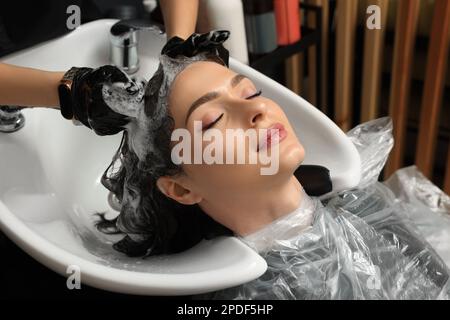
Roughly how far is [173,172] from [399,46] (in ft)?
2.99

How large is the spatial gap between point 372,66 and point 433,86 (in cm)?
18

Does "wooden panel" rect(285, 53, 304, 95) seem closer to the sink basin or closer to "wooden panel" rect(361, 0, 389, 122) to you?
"wooden panel" rect(361, 0, 389, 122)

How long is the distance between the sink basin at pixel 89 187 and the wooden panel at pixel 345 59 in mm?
549

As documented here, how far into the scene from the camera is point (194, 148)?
2.94 ft

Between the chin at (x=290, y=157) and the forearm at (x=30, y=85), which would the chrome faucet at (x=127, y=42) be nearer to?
the forearm at (x=30, y=85)

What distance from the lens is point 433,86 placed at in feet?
5.17

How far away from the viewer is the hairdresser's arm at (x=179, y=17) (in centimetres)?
115

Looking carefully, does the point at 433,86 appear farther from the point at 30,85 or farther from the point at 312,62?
the point at 30,85

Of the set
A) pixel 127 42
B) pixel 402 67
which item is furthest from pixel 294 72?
pixel 127 42

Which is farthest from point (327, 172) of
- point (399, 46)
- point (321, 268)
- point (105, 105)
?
point (399, 46)

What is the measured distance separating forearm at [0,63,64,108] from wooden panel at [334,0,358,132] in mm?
965

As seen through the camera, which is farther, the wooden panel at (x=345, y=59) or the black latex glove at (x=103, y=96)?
the wooden panel at (x=345, y=59)

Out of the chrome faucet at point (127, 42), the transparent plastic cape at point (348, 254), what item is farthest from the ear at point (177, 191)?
the chrome faucet at point (127, 42)

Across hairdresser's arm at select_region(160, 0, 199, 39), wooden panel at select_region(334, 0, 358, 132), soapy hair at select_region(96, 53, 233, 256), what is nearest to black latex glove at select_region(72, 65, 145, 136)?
soapy hair at select_region(96, 53, 233, 256)
